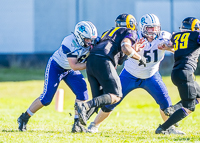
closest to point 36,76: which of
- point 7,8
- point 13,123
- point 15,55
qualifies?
point 15,55

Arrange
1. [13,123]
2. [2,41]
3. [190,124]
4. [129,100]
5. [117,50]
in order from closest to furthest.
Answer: [117,50] → [13,123] → [190,124] → [129,100] → [2,41]

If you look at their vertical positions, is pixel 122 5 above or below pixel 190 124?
above

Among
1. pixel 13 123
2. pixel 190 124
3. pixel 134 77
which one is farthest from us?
pixel 190 124

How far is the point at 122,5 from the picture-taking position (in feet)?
61.0

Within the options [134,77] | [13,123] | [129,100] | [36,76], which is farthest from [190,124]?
[36,76]

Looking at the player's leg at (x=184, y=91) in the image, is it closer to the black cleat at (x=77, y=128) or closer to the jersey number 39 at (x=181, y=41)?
the jersey number 39 at (x=181, y=41)

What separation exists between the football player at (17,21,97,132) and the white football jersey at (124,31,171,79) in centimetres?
80

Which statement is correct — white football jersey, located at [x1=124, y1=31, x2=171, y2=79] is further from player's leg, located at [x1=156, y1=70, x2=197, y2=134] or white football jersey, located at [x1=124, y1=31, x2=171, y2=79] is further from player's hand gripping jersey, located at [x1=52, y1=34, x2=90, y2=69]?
player's hand gripping jersey, located at [x1=52, y1=34, x2=90, y2=69]

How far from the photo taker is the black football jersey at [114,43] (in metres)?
5.53

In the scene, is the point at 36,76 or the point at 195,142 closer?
the point at 195,142

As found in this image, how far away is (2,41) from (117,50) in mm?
13634

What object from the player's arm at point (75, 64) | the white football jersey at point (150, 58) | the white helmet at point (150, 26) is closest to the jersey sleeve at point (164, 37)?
the white football jersey at point (150, 58)

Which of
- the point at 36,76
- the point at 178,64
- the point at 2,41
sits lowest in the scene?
the point at 36,76

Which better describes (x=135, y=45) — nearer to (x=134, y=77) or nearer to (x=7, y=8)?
(x=134, y=77)
